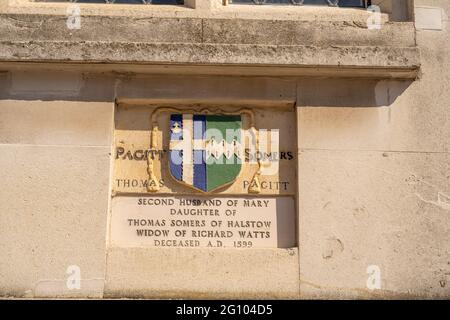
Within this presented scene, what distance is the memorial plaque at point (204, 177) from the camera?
585cm

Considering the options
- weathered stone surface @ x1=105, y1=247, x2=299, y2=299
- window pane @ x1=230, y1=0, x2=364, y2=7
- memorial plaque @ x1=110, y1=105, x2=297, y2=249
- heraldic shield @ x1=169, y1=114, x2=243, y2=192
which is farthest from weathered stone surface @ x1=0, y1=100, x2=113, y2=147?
window pane @ x1=230, y1=0, x2=364, y2=7

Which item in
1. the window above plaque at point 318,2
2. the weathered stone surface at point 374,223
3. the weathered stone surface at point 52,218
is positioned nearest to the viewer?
the weathered stone surface at point 52,218

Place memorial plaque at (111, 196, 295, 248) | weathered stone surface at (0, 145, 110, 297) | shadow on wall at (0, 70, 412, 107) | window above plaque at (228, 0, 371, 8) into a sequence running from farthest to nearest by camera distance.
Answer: window above plaque at (228, 0, 371, 8)
shadow on wall at (0, 70, 412, 107)
memorial plaque at (111, 196, 295, 248)
weathered stone surface at (0, 145, 110, 297)

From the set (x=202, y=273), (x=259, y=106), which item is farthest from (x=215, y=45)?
(x=202, y=273)

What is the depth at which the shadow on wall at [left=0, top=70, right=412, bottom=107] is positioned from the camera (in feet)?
19.7

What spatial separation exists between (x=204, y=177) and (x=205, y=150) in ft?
0.72

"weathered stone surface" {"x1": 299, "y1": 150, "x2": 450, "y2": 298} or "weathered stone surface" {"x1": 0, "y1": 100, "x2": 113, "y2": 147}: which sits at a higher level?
"weathered stone surface" {"x1": 0, "y1": 100, "x2": 113, "y2": 147}

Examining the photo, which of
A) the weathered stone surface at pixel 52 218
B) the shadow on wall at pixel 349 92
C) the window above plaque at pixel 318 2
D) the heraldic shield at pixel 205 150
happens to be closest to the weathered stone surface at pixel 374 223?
the shadow on wall at pixel 349 92

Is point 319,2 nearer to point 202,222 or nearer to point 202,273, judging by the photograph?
point 202,222

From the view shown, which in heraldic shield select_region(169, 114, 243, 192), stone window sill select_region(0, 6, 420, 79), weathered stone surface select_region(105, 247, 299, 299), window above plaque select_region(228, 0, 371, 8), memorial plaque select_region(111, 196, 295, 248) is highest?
window above plaque select_region(228, 0, 371, 8)

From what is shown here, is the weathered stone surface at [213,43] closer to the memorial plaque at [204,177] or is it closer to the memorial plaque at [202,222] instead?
the memorial plaque at [204,177]

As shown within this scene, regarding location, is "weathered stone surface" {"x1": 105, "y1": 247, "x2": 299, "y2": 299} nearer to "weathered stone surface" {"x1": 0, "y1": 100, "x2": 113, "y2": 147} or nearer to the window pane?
"weathered stone surface" {"x1": 0, "y1": 100, "x2": 113, "y2": 147}

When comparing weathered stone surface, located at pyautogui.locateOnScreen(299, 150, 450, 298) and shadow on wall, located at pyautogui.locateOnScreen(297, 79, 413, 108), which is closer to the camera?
weathered stone surface, located at pyautogui.locateOnScreen(299, 150, 450, 298)

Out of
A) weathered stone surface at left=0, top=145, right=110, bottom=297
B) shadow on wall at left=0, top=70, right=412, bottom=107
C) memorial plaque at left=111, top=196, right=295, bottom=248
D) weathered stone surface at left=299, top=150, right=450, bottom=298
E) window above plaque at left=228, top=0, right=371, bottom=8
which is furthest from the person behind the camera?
window above plaque at left=228, top=0, right=371, bottom=8
